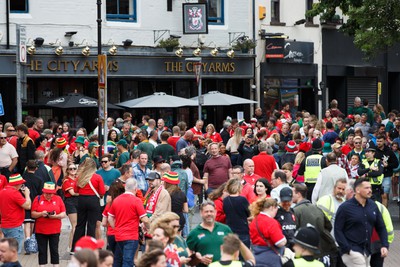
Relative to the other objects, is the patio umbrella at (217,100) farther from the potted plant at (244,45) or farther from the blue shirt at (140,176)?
the blue shirt at (140,176)

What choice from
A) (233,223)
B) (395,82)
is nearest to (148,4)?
(395,82)

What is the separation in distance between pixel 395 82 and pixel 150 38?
14365 millimetres

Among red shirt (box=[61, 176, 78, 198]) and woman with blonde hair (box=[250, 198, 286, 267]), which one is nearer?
woman with blonde hair (box=[250, 198, 286, 267])

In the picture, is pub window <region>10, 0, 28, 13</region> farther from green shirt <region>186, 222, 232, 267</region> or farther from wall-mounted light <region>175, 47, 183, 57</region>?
green shirt <region>186, 222, 232, 267</region>

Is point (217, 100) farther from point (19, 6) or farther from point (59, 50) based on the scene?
point (19, 6)

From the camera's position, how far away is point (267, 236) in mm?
12508

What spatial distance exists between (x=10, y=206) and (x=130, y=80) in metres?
17.7

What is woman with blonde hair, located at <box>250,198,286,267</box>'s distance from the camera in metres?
12.5

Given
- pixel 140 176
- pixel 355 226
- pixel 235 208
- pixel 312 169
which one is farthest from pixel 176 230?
pixel 312 169

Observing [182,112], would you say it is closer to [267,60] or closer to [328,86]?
[267,60]

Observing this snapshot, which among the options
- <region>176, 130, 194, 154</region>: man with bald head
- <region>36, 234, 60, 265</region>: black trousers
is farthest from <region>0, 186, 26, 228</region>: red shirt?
<region>176, 130, 194, 154</region>: man with bald head

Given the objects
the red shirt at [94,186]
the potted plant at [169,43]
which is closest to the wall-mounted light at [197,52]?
the potted plant at [169,43]

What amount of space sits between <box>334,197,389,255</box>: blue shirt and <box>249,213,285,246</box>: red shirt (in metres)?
1.51

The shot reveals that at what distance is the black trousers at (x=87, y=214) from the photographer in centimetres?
1772
